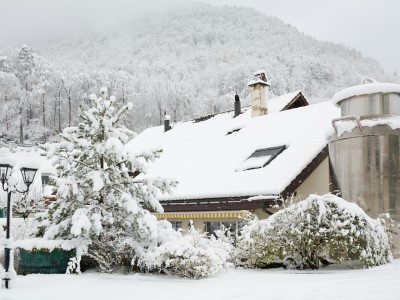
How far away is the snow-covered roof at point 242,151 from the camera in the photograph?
16.2 m

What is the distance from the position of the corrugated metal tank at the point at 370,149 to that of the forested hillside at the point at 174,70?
147ft

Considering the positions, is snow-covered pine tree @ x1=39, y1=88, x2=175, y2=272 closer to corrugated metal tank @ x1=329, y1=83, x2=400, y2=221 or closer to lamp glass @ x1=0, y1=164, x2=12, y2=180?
lamp glass @ x1=0, y1=164, x2=12, y2=180

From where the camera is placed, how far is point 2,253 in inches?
518

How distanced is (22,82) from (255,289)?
86295 mm

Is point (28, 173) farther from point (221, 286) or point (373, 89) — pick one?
point (373, 89)

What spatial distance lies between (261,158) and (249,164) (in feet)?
1.63

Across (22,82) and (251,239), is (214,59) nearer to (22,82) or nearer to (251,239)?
(22,82)

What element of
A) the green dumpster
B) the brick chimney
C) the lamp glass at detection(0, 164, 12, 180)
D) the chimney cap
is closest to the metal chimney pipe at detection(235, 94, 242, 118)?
the chimney cap

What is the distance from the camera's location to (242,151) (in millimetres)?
19750

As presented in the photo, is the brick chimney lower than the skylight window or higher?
higher

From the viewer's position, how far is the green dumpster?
11.9 metres

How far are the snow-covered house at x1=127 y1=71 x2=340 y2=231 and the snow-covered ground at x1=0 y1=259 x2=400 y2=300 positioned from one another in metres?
3.81

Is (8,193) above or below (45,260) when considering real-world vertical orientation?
above

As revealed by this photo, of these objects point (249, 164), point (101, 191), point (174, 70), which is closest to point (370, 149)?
point (249, 164)
